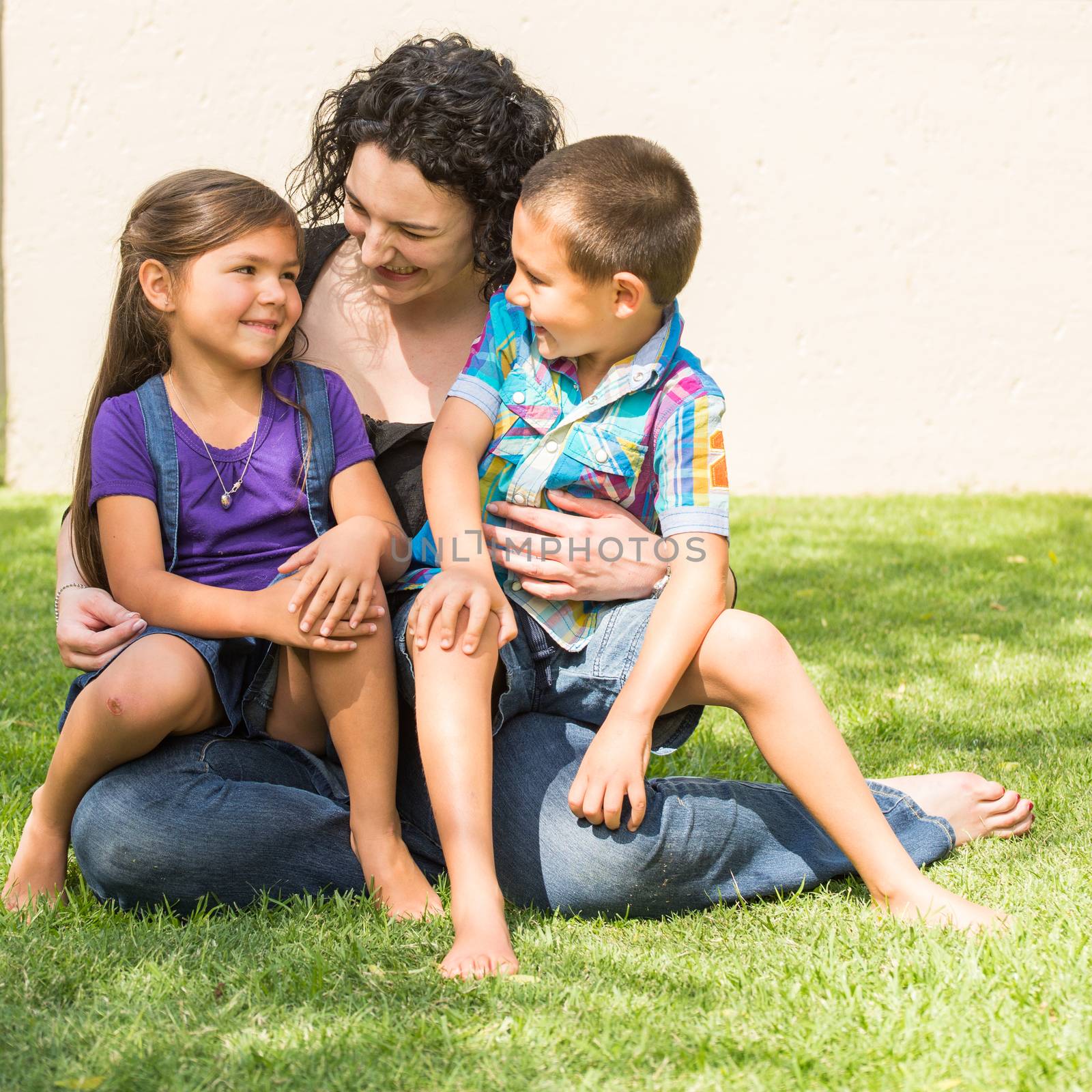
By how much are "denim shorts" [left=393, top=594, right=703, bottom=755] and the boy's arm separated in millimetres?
112

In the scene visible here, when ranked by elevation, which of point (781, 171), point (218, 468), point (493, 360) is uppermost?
point (781, 171)

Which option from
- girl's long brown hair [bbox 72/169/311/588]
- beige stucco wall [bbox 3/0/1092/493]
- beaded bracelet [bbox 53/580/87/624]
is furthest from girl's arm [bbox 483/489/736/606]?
beige stucco wall [bbox 3/0/1092/493]

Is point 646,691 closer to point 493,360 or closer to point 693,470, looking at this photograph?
point 693,470

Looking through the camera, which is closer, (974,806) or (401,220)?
(974,806)

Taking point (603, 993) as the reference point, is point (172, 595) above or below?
above

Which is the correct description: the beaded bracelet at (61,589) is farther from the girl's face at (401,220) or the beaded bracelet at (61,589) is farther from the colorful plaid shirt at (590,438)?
the girl's face at (401,220)

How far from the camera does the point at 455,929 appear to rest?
1.93m

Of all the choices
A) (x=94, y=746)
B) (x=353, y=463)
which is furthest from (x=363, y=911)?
(x=353, y=463)

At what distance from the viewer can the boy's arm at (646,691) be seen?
2.01 m

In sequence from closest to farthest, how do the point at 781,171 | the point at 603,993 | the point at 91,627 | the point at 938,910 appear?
the point at 603,993
the point at 938,910
the point at 91,627
the point at 781,171

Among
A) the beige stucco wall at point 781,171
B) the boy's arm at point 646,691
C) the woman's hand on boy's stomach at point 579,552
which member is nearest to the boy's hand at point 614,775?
the boy's arm at point 646,691

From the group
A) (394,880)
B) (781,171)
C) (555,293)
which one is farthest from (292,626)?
(781,171)

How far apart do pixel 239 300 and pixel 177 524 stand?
1.40ft

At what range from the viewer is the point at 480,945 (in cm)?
188
